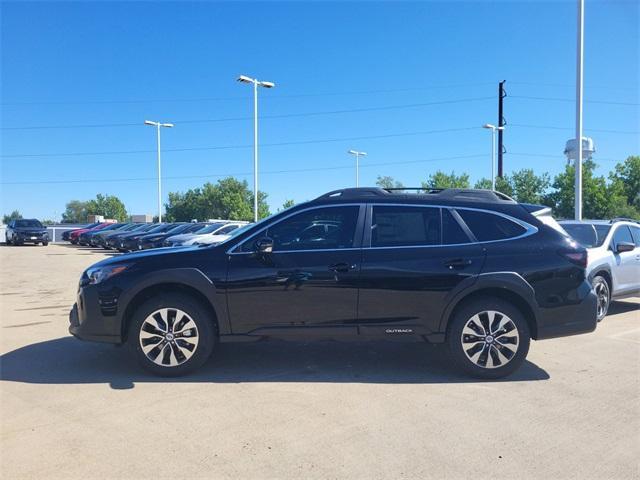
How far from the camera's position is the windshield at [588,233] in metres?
8.45

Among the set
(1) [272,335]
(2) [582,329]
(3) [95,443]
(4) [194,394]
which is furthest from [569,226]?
(3) [95,443]

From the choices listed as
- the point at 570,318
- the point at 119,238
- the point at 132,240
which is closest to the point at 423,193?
the point at 570,318

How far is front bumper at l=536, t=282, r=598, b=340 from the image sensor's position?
5.05m

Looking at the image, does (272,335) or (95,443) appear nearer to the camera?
(95,443)

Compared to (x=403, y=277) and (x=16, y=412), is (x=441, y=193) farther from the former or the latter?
(x=16, y=412)

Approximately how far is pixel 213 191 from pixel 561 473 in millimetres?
97982

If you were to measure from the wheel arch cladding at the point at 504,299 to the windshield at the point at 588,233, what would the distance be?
3.95 meters

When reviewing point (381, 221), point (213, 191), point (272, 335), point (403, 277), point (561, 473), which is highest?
point (213, 191)

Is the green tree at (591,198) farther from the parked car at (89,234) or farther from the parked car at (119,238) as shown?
the parked car at (89,234)

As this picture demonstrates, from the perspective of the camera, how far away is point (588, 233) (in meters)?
8.66

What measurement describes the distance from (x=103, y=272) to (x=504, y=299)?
3.96 metres

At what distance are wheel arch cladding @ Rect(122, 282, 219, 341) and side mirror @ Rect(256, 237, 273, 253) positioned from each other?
2.34 feet

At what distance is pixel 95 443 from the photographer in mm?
3652

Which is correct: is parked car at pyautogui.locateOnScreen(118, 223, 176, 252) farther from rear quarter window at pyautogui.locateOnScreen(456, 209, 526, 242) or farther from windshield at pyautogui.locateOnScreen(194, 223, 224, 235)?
rear quarter window at pyautogui.locateOnScreen(456, 209, 526, 242)
